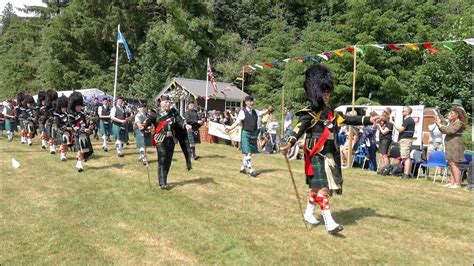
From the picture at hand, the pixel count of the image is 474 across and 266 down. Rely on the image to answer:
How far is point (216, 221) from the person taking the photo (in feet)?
24.6

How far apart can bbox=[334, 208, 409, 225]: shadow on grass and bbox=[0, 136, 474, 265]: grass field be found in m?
0.02

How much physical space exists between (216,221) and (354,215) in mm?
2598

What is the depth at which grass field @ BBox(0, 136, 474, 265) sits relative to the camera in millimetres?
5969

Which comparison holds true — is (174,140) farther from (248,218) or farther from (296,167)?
(296,167)

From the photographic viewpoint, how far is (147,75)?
42469 millimetres

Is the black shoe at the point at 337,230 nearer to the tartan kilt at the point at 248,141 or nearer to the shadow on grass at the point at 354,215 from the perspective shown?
the shadow on grass at the point at 354,215

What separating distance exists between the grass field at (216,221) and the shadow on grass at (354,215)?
0.02m

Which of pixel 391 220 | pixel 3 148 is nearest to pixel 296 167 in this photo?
pixel 391 220

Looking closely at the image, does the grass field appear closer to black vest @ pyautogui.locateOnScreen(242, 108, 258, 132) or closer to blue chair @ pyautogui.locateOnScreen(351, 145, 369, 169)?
black vest @ pyautogui.locateOnScreen(242, 108, 258, 132)

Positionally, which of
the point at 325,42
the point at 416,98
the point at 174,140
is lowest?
the point at 174,140

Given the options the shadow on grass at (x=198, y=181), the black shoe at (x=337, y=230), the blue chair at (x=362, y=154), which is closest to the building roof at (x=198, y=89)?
the blue chair at (x=362, y=154)

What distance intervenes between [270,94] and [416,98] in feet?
54.6

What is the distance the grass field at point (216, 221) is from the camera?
597 centimetres

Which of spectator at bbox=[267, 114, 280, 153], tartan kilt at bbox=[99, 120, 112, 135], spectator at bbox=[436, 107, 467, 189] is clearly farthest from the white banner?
spectator at bbox=[436, 107, 467, 189]
